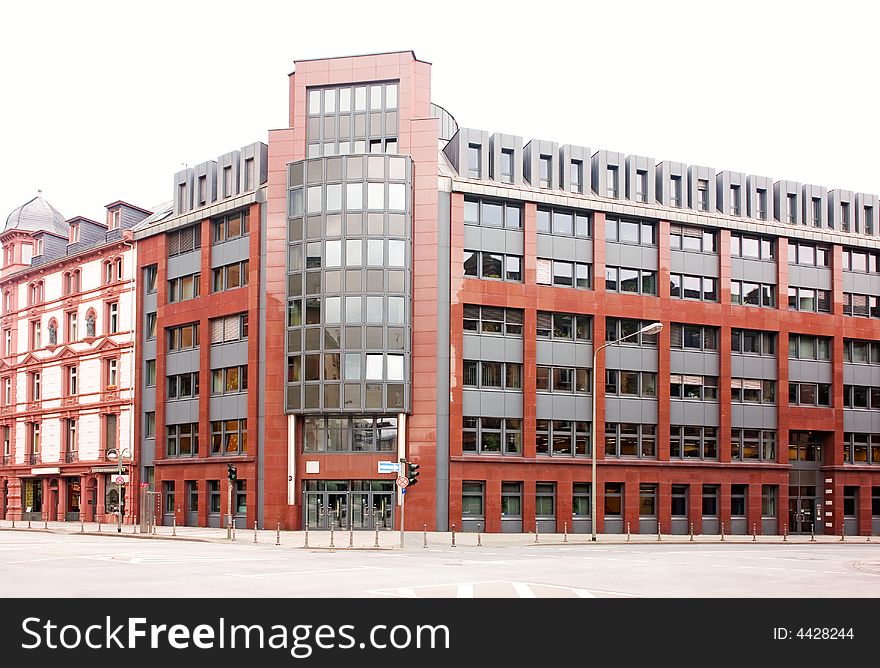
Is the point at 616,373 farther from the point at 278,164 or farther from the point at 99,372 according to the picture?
the point at 99,372

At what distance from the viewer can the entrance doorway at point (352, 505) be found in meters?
52.7

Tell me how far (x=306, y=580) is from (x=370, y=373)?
29718mm

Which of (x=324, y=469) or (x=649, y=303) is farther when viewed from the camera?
(x=649, y=303)

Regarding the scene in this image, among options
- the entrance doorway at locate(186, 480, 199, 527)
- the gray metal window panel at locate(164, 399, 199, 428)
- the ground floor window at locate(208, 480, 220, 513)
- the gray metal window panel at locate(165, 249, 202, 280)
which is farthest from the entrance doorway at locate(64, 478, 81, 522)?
the gray metal window panel at locate(165, 249, 202, 280)

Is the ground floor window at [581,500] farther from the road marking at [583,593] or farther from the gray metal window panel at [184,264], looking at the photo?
the road marking at [583,593]

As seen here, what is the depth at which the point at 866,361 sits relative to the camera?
2512 inches

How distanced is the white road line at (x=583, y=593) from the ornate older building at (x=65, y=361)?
48524mm

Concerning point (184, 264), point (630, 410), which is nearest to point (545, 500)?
point (630, 410)

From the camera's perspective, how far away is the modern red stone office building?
52969 mm

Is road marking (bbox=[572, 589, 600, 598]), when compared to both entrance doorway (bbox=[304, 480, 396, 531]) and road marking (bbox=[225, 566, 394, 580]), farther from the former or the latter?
entrance doorway (bbox=[304, 480, 396, 531])

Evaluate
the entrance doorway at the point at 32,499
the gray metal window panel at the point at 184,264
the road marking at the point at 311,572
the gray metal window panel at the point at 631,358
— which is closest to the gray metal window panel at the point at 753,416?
the gray metal window panel at the point at 631,358

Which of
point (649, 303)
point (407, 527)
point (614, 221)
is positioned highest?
point (614, 221)

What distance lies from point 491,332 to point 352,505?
1136 centimetres
